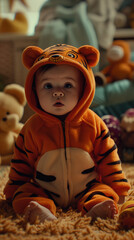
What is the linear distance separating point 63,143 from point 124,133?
2.40 feet

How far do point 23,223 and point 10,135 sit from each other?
0.77 m

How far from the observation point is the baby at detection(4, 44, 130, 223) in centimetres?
84

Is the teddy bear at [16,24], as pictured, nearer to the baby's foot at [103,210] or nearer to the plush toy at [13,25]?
the plush toy at [13,25]

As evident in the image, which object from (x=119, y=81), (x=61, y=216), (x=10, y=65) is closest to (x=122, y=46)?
(x=119, y=81)

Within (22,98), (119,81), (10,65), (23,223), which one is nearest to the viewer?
(23,223)

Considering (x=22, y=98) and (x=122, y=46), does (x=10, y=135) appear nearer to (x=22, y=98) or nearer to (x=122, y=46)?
(x=22, y=98)

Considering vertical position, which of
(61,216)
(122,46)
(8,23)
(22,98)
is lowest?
(61,216)

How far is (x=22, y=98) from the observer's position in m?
1.43

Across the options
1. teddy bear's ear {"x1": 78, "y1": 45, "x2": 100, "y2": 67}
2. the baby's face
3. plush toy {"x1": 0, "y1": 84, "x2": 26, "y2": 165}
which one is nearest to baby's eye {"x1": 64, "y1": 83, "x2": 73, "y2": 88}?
the baby's face

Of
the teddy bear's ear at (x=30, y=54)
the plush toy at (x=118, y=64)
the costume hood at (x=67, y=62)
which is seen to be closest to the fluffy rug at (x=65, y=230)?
the costume hood at (x=67, y=62)

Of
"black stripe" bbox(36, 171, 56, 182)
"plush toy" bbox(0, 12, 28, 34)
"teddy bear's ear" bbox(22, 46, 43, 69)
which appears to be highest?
"plush toy" bbox(0, 12, 28, 34)

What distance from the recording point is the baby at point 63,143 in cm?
84

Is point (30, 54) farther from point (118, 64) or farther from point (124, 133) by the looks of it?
point (118, 64)

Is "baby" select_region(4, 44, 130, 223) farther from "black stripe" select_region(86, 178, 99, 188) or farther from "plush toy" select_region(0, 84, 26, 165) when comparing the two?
"plush toy" select_region(0, 84, 26, 165)
